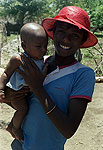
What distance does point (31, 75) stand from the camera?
4.49 feet

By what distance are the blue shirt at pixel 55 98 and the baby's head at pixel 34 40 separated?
22cm

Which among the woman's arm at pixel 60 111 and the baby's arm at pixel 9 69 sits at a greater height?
the baby's arm at pixel 9 69

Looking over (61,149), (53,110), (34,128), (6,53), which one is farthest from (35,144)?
(6,53)

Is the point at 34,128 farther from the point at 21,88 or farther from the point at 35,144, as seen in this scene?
the point at 21,88

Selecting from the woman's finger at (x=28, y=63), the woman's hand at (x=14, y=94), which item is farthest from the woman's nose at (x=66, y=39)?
the woman's hand at (x=14, y=94)

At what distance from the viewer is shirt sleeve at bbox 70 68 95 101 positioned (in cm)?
132

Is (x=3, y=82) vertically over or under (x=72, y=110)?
over

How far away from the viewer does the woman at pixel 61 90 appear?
1307 millimetres

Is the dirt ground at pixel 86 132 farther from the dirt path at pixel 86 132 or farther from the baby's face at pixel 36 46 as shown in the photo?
the baby's face at pixel 36 46

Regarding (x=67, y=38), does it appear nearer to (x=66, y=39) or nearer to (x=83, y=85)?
(x=66, y=39)

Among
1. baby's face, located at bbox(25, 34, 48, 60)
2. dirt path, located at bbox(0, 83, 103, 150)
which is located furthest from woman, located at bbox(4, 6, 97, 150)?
dirt path, located at bbox(0, 83, 103, 150)

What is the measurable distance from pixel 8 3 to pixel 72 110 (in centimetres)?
2144

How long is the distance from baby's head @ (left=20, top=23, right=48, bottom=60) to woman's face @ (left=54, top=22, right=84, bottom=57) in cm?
13

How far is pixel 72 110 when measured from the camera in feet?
4.26
